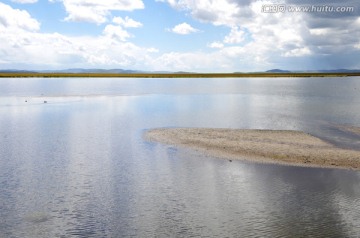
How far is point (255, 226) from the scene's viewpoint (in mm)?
16125

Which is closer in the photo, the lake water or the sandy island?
the lake water

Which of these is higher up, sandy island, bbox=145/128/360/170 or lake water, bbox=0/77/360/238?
sandy island, bbox=145/128/360/170

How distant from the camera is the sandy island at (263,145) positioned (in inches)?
1092

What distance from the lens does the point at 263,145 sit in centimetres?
3250

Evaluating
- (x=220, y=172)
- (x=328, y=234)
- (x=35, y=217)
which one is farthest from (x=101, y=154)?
(x=328, y=234)

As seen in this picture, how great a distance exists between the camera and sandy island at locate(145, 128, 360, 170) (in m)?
27.7

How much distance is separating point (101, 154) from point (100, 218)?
13.3 meters

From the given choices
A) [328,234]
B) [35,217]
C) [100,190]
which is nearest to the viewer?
[328,234]

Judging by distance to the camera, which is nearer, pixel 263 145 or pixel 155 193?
pixel 155 193

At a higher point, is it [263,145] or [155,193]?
[263,145]

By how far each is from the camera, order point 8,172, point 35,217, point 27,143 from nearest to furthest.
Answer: point 35,217 < point 8,172 < point 27,143

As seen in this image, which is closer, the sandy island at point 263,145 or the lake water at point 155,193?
the lake water at point 155,193

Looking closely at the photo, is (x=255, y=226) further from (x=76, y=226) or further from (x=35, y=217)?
(x=35, y=217)

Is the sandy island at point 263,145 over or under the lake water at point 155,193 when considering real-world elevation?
over
